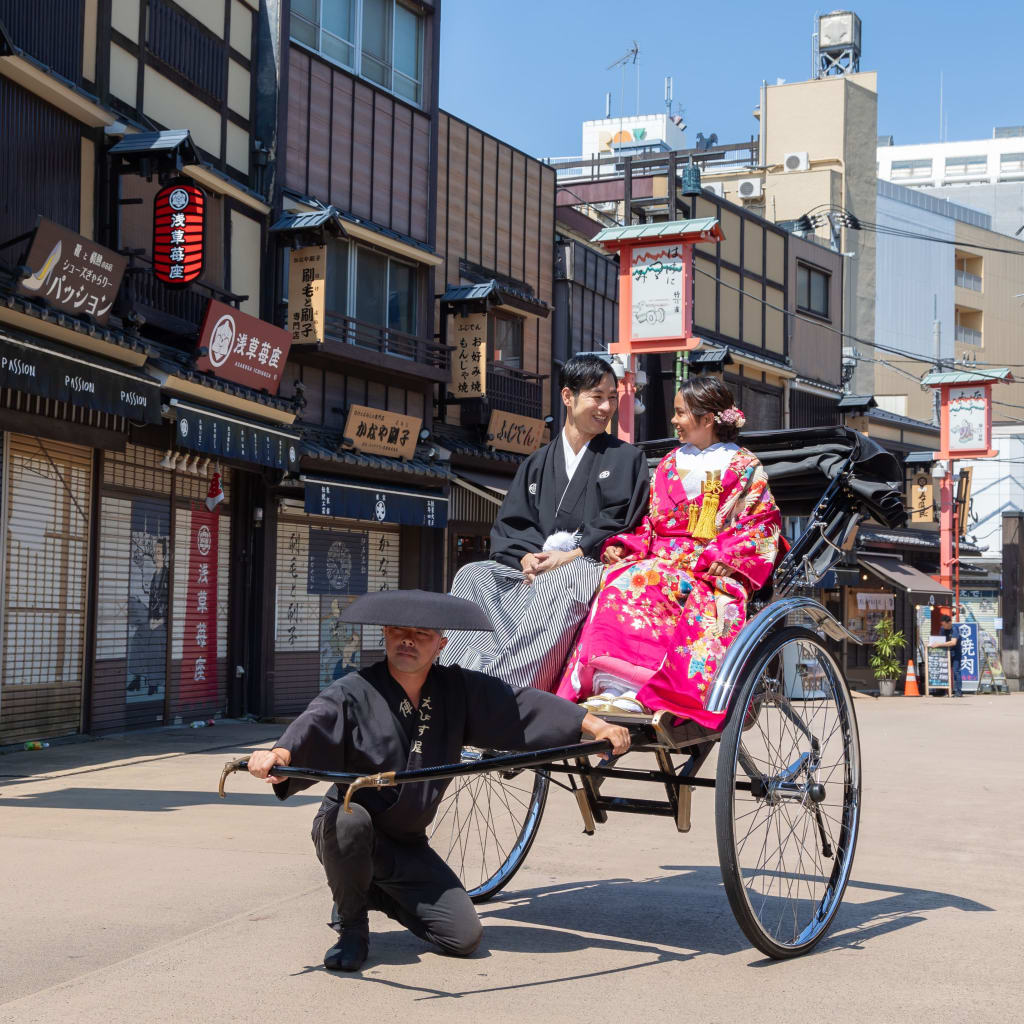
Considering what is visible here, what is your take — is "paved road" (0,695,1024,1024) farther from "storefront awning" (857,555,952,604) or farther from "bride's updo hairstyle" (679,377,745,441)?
"storefront awning" (857,555,952,604)

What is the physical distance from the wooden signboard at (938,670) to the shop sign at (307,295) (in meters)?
16.8

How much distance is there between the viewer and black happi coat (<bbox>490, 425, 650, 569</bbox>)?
546 centimetres

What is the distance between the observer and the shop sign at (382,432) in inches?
704

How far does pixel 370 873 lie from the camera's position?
14.6 ft

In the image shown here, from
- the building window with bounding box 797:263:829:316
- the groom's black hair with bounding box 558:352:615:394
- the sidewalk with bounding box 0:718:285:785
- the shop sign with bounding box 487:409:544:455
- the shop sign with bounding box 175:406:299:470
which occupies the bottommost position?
the sidewalk with bounding box 0:718:285:785

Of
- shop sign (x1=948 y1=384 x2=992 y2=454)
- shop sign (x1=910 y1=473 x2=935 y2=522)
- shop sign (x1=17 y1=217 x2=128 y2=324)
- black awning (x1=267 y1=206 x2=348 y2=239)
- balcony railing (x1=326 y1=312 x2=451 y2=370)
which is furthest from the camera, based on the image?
shop sign (x1=910 y1=473 x2=935 y2=522)

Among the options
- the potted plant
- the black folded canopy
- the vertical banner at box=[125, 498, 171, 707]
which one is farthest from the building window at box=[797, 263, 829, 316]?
the black folded canopy

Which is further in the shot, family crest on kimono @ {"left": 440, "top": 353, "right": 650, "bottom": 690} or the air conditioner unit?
the air conditioner unit

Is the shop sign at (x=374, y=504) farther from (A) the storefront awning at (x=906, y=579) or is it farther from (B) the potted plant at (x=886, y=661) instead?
(A) the storefront awning at (x=906, y=579)

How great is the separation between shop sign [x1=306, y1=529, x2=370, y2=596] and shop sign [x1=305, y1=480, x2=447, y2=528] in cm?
62

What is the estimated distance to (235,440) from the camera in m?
14.4

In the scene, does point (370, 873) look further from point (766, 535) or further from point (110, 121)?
point (110, 121)

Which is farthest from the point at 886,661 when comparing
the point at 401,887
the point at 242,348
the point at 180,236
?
the point at 401,887

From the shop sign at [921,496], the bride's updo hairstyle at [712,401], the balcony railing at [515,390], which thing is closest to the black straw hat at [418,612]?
the bride's updo hairstyle at [712,401]
